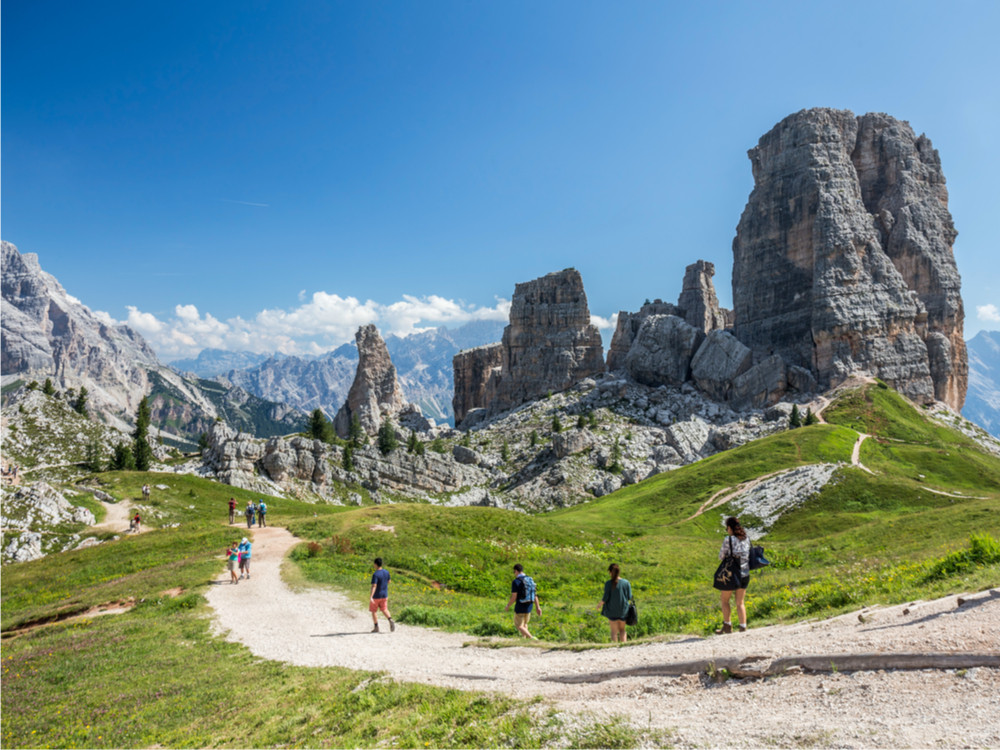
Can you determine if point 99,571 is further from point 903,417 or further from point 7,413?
point 903,417

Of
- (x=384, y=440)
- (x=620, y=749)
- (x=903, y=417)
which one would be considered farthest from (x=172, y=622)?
Answer: (x=903, y=417)

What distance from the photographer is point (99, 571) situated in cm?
3234

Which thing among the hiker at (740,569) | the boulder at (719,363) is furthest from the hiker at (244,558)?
the boulder at (719,363)

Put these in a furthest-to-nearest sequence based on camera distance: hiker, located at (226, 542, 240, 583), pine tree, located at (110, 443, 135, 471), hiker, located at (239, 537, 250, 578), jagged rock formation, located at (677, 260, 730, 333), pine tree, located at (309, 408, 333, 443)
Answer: jagged rock formation, located at (677, 260, 730, 333), pine tree, located at (309, 408, 333, 443), pine tree, located at (110, 443, 135, 471), hiker, located at (239, 537, 250, 578), hiker, located at (226, 542, 240, 583)

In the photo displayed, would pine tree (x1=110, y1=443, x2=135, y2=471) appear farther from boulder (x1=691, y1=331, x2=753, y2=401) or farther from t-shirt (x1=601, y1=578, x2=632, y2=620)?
boulder (x1=691, y1=331, x2=753, y2=401)

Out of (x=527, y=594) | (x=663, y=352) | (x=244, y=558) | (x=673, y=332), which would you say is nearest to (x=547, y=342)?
(x=663, y=352)

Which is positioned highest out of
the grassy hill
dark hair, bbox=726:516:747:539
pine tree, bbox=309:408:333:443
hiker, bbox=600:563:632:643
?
pine tree, bbox=309:408:333:443

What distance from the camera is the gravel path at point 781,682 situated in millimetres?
7340

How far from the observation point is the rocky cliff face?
14712 cm

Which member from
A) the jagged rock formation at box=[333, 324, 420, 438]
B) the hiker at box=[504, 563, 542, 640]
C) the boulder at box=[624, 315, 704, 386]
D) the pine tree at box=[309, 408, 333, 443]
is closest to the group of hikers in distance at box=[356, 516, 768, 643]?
the hiker at box=[504, 563, 542, 640]

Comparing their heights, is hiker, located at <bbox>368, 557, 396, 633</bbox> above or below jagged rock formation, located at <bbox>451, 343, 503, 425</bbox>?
below

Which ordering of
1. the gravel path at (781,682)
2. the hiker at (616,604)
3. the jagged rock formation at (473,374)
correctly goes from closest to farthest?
the gravel path at (781,682) < the hiker at (616,604) < the jagged rock formation at (473,374)

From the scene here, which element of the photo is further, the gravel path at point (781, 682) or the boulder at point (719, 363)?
the boulder at point (719, 363)

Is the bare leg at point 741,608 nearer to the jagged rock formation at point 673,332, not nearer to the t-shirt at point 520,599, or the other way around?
the t-shirt at point 520,599
